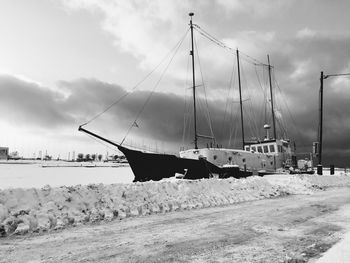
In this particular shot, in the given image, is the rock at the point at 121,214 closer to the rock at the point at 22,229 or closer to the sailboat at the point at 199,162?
the rock at the point at 22,229

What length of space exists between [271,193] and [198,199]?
600 cm

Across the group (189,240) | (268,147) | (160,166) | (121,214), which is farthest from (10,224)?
(268,147)

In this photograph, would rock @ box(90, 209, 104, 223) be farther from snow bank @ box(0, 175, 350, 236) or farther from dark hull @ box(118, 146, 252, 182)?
dark hull @ box(118, 146, 252, 182)

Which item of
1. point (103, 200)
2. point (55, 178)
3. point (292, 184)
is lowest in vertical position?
point (55, 178)

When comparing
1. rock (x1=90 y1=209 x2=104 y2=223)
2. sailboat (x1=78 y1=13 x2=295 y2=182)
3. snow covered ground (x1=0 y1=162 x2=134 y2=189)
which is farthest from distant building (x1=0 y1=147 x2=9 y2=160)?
rock (x1=90 y1=209 x2=104 y2=223)

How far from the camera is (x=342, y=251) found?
518 centimetres

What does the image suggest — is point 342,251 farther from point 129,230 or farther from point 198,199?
point 198,199

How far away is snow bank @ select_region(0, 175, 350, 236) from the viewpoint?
8.10 metres

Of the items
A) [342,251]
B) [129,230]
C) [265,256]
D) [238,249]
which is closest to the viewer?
[342,251]

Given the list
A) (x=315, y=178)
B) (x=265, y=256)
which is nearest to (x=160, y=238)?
(x=265, y=256)

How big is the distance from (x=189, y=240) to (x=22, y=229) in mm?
4088

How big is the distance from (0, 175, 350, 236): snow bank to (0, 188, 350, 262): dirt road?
65 cm

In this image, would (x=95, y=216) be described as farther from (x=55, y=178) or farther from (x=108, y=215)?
(x=55, y=178)

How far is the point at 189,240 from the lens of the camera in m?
6.73
